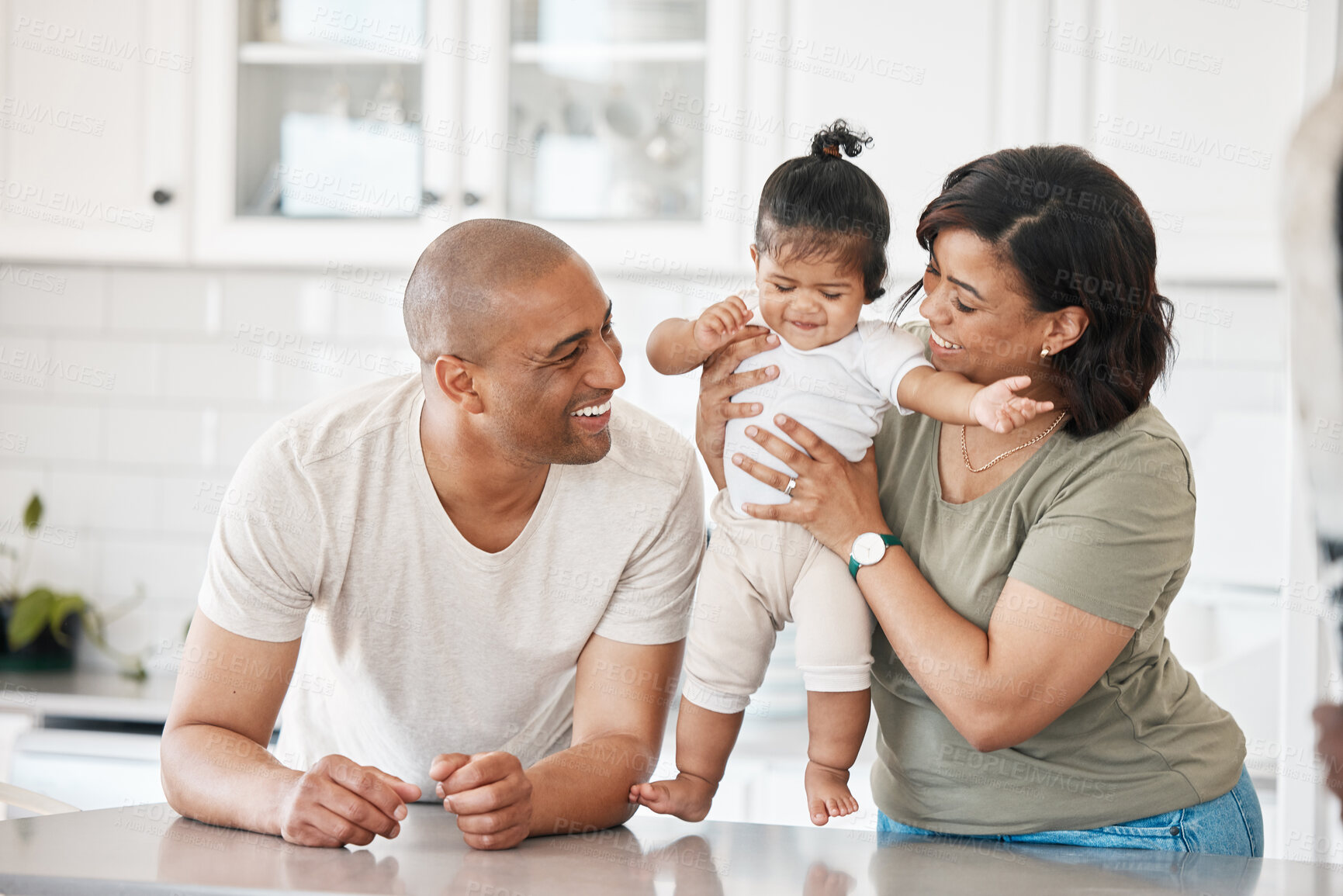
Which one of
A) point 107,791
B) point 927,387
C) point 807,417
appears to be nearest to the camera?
point 927,387

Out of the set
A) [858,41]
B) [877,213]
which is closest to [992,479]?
[877,213]

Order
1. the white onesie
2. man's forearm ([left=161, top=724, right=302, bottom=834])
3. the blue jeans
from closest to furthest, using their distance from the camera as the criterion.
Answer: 1. man's forearm ([left=161, top=724, right=302, bottom=834])
2. the blue jeans
3. the white onesie

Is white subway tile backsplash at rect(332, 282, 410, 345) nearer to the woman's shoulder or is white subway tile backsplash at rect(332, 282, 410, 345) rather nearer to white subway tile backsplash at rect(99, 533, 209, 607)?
white subway tile backsplash at rect(99, 533, 209, 607)

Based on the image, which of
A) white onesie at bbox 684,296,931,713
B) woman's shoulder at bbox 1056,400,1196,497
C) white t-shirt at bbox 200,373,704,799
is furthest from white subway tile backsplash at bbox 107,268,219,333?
woman's shoulder at bbox 1056,400,1196,497

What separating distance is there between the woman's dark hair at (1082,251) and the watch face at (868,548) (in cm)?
26

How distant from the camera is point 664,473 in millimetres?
1619

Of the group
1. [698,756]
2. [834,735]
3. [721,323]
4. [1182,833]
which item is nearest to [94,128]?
[721,323]

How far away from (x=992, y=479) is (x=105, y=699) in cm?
198

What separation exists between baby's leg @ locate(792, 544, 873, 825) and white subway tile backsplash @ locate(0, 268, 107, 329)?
233 centimetres

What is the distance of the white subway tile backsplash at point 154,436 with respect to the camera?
305cm

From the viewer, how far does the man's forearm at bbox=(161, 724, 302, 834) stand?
1.29 m

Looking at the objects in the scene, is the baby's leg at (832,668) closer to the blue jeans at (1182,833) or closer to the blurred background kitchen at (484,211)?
the blue jeans at (1182,833)

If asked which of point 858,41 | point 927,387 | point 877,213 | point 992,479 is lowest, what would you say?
point 992,479

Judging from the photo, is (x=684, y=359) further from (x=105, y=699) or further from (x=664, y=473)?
(x=105, y=699)
